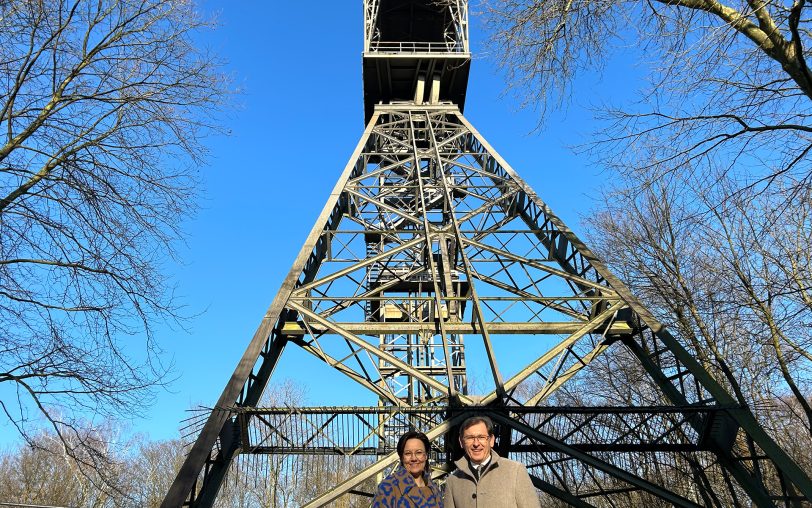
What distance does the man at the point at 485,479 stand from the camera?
117 inches

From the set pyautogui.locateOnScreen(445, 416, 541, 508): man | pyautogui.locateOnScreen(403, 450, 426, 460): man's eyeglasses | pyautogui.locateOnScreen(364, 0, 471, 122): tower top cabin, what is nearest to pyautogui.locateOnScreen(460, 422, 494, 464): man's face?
pyautogui.locateOnScreen(445, 416, 541, 508): man

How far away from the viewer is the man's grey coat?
2959mm

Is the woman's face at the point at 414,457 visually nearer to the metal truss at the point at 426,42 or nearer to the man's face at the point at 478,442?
the man's face at the point at 478,442

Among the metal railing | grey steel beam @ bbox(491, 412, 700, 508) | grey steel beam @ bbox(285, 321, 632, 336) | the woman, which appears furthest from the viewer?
the metal railing

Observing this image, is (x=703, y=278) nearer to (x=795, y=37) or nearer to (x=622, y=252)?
(x=622, y=252)

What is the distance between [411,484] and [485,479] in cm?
62

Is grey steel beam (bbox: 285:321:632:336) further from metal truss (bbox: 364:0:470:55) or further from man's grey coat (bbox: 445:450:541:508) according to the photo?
metal truss (bbox: 364:0:470:55)

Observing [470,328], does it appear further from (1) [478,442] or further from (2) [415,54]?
(2) [415,54]

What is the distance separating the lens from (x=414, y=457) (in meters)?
3.52

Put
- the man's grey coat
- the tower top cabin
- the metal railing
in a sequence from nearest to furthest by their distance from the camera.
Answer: the man's grey coat < the tower top cabin < the metal railing

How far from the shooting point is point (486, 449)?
3092 mm

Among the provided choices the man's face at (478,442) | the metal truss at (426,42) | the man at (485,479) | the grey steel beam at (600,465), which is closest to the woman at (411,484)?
the man at (485,479)

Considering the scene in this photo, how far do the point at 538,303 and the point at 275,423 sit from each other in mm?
4632

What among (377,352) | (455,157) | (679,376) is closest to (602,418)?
(679,376)
